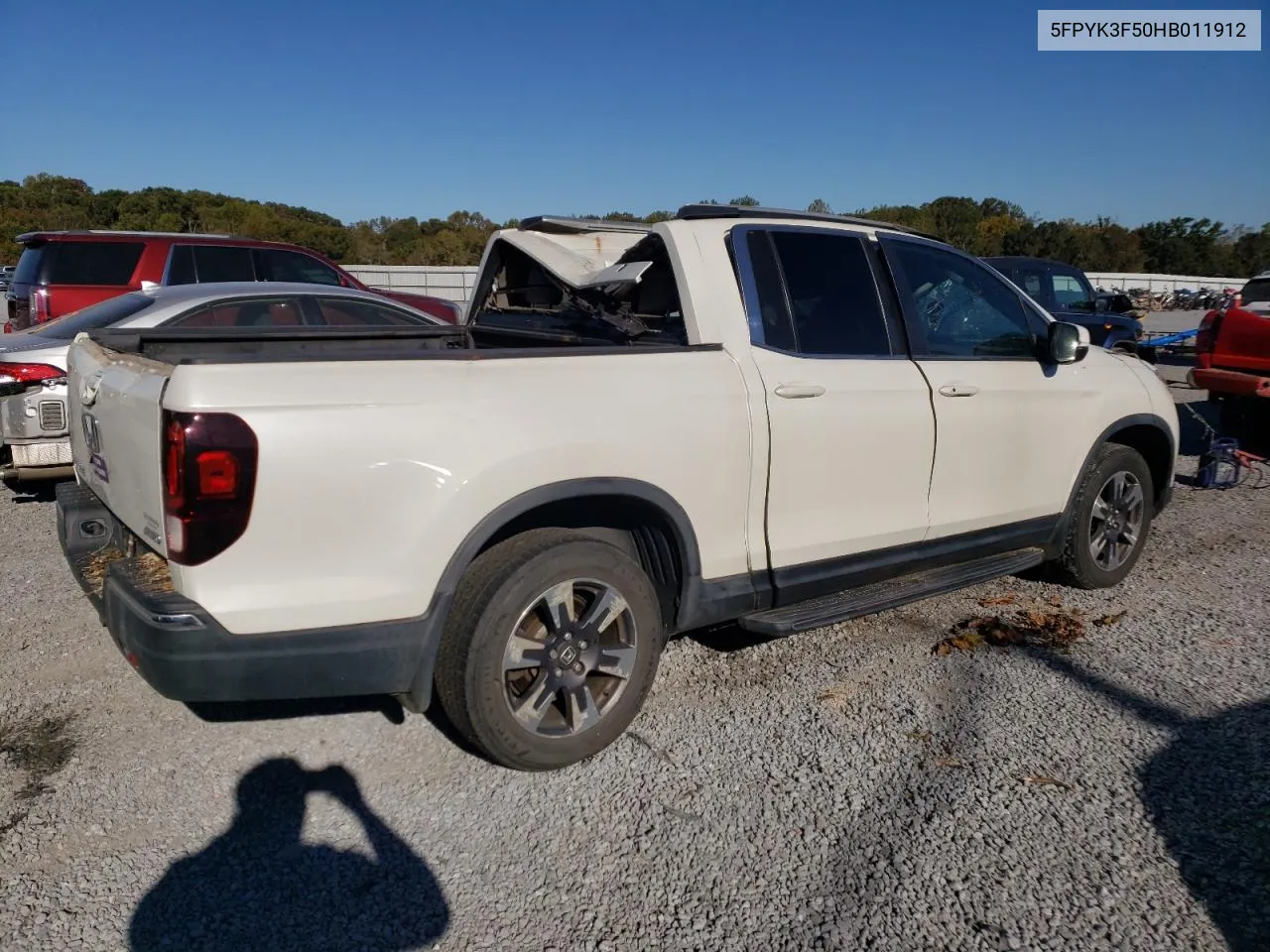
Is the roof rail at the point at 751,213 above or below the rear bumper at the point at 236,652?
above

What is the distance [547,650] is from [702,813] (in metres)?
0.73

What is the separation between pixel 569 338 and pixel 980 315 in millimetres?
1993

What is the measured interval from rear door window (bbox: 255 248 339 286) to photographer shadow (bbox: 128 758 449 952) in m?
8.76

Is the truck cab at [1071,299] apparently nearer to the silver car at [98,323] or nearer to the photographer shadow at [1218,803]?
the silver car at [98,323]

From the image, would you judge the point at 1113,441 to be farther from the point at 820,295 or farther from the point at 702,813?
the point at 702,813

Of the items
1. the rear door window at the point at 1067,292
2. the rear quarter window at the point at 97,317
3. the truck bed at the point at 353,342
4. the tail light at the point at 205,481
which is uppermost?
the rear door window at the point at 1067,292

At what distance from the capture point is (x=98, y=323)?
648 cm

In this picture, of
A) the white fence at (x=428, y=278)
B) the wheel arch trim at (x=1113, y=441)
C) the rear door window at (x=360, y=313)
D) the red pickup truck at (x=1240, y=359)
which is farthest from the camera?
the white fence at (x=428, y=278)

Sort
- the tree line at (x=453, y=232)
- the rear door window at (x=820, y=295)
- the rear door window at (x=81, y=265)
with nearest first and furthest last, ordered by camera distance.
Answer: the rear door window at (x=820, y=295), the rear door window at (x=81, y=265), the tree line at (x=453, y=232)

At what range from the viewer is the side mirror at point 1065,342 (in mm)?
4570

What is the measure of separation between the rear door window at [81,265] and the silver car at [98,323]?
299cm

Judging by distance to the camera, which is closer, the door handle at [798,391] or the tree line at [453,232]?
the door handle at [798,391]

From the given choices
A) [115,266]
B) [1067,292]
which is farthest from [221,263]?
[1067,292]

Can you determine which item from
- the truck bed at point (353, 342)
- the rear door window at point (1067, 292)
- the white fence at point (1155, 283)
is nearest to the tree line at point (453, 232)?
the white fence at point (1155, 283)
